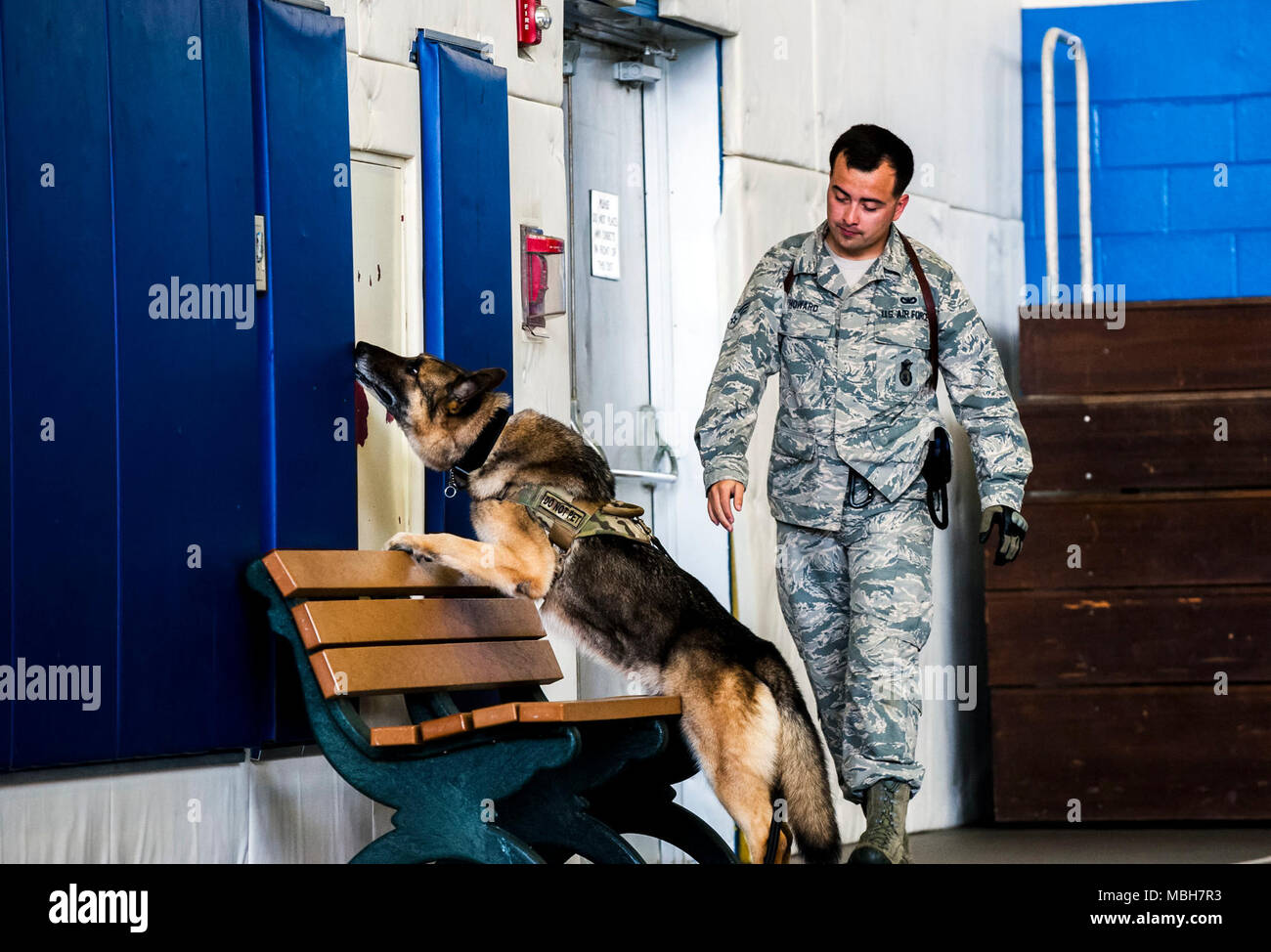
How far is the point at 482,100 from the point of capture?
15.0 feet

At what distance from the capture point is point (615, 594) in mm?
4074

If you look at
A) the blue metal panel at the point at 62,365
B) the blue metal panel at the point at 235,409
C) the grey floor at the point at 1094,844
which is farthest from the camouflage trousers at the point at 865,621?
the blue metal panel at the point at 62,365

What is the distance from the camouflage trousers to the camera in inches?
162

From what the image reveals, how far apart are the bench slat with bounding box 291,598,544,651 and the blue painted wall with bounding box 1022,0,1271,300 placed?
3832 mm

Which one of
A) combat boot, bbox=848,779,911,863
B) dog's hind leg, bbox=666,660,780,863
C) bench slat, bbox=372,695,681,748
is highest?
bench slat, bbox=372,695,681,748

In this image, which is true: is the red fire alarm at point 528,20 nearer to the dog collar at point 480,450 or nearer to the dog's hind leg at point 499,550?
the dog collar at point 480,450

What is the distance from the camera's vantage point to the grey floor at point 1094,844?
5.58 meters

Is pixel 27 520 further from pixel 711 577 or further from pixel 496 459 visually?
pixel 711 577

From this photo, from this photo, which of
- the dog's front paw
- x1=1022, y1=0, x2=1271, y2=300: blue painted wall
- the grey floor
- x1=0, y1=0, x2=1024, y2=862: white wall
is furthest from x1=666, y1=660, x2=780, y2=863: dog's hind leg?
x1=1022, y1=0, x2=1271, y2=300: blue painted wall

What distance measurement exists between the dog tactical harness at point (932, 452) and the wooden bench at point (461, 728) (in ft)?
2.66

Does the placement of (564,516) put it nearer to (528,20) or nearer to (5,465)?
(5,465)

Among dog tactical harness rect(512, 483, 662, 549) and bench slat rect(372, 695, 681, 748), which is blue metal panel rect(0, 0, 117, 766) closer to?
bench slat rect(372, 695, 681, 748)
